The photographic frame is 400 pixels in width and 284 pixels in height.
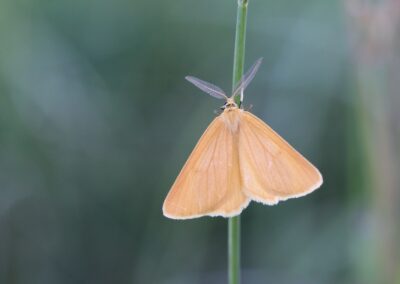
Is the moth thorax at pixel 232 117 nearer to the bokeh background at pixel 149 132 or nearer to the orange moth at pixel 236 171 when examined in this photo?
the orange moth at pixel 236 171

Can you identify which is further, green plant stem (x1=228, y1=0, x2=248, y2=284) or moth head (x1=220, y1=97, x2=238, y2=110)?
moth head (x1=220, y1=97, x2=238, y2=110)

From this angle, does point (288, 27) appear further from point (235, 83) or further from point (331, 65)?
point (235, 83)

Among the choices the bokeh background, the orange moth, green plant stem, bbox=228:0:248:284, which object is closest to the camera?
green plant stem, bbox=228:0:248:284

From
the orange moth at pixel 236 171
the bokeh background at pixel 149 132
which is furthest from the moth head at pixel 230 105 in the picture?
the bokeh background at pixel 149 132

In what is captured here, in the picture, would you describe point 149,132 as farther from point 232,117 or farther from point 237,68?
point 237,68

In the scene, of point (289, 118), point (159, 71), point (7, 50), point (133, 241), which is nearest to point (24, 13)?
point (7, 50)

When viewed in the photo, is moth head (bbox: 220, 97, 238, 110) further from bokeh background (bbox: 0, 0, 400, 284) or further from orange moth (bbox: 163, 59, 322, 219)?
bokeh background (bbox: 0, 0, 400, 284)

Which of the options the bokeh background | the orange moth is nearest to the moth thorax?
the orange moth
